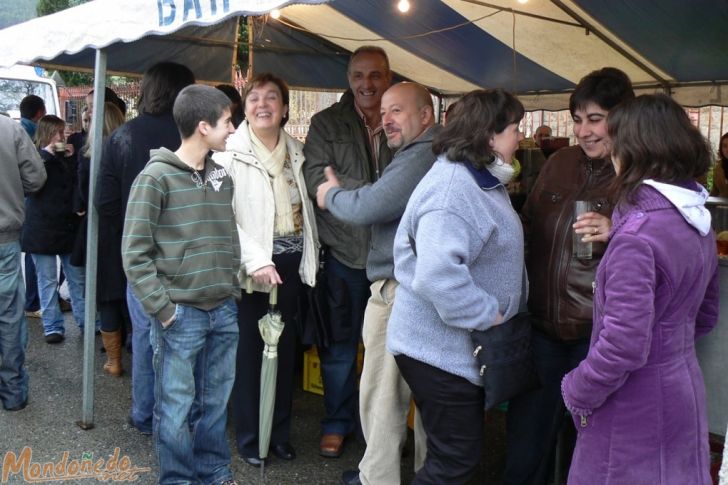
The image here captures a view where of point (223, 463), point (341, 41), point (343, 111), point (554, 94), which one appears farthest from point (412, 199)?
point (554, 94)

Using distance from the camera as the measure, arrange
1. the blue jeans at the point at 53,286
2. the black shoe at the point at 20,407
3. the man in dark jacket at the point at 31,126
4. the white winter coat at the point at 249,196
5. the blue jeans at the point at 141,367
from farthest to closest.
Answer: the man in dark jacket at the point at 31,126
the blue jeans at the point at 53,286
the black shoe at the point at 20,407
the blue jeans at the point at 141,367
the white winter coat at the point at 249,196

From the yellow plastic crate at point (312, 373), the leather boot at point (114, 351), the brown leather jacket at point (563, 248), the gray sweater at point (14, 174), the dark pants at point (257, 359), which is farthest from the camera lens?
the leather boot at point (114, 351)

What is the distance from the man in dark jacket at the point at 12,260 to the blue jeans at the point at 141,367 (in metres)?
0.87

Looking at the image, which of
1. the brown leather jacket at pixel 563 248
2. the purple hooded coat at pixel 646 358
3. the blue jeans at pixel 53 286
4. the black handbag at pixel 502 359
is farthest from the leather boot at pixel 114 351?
the purple hooded coat at pixel 646 358

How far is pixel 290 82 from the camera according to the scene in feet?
21.7

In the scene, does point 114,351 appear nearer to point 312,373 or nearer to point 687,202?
point 312,373

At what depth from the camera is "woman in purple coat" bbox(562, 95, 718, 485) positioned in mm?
1855

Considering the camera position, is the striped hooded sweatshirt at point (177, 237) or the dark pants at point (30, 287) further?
the dark pants at point (30, 287)

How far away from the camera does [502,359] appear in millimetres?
2377

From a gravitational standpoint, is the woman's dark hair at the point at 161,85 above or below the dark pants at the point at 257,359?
above

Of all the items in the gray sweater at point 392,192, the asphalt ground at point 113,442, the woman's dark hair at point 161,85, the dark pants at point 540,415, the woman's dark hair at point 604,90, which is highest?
the woman's dark hair at point 161,85

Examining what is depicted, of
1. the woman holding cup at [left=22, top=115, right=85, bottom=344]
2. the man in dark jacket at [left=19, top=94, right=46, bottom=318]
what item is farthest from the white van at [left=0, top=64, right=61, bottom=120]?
the woman holding cup at [left=22, top=115, right=85, bottom=344]

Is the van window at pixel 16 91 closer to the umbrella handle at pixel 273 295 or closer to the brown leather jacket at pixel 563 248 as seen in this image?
the umbrella handle at pixel 273 295

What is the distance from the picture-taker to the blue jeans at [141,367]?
3.70m
